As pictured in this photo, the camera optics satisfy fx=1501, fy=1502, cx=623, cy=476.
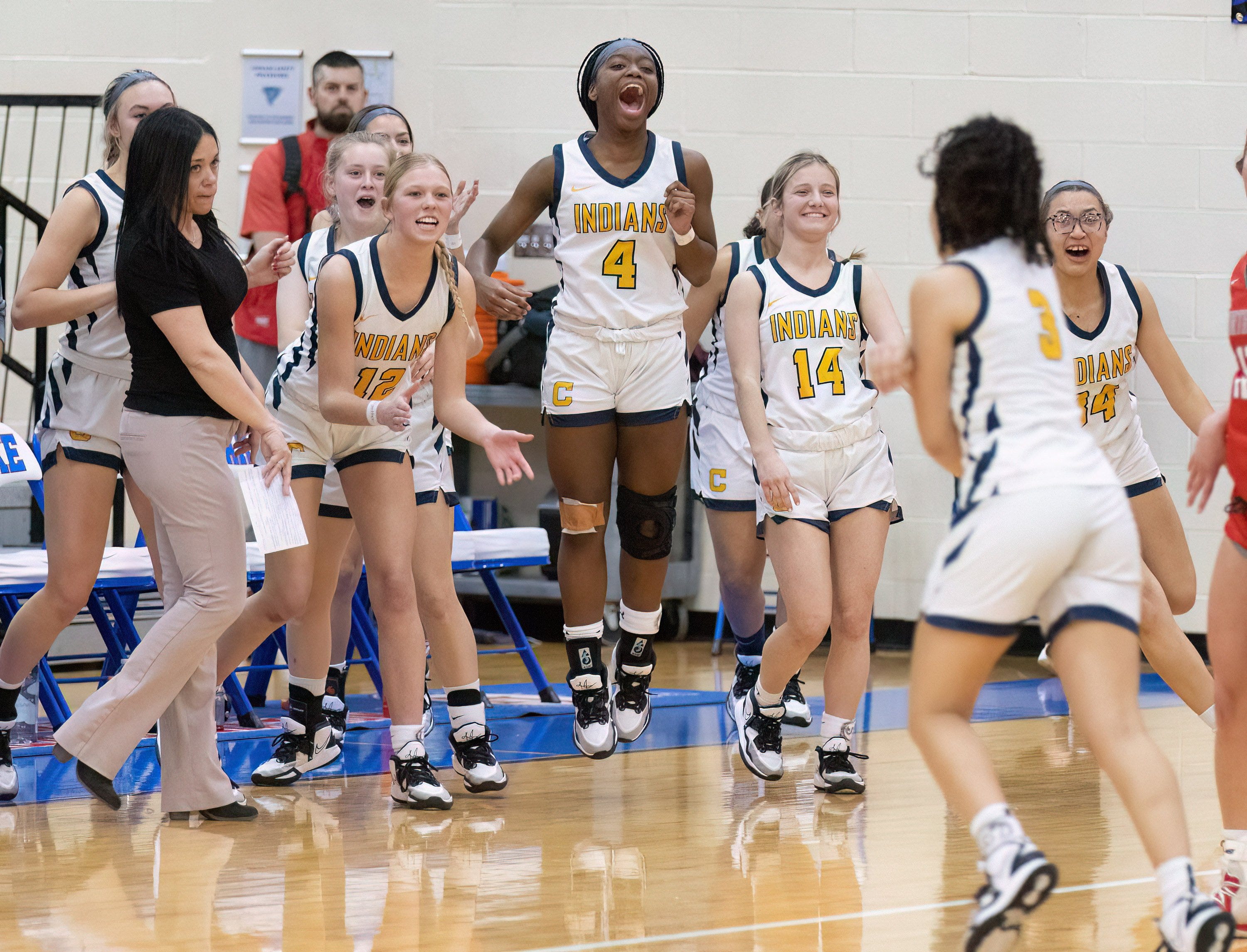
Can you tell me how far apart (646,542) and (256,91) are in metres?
3.62

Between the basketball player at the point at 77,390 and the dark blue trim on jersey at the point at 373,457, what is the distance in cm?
54

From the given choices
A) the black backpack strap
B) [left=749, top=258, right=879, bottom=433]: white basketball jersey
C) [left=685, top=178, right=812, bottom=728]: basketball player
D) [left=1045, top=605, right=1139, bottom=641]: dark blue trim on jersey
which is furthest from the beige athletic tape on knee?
the black backpack strap

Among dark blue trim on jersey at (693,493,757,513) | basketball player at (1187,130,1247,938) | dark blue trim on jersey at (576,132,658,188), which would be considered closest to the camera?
basketball player at (1187,130,1247,938)

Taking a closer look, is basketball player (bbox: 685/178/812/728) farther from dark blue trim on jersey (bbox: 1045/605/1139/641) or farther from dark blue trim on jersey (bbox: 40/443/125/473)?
dark blue trim on jersey (bbox: 1045/605/1139/641)

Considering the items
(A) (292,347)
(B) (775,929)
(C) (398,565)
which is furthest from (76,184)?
(B) (775,929)

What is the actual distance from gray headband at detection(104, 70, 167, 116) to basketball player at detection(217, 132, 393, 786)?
1.84 feet

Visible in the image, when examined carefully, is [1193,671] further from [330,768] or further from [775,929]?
[330,768]

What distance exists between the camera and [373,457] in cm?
368

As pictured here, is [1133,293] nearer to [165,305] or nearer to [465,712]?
[465,712]

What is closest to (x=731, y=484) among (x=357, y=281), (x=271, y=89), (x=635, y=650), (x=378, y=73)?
(x=635, y=650)

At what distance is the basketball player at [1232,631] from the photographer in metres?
2.72

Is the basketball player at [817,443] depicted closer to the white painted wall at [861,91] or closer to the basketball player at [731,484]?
the basketball player at [731,484]

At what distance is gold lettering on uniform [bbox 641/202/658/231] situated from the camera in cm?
402

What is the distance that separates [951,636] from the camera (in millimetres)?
2260
